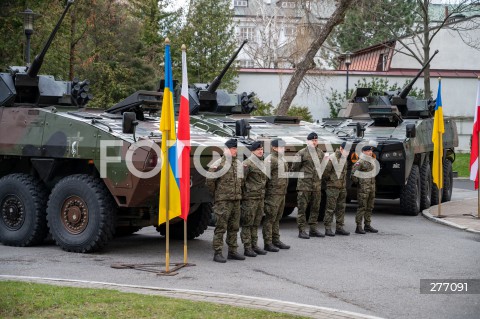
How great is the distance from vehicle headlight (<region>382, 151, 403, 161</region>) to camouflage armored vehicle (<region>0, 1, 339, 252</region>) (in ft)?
13.4

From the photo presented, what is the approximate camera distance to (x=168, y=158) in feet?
36.6

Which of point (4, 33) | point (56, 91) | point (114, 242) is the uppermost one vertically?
point (4, 33)

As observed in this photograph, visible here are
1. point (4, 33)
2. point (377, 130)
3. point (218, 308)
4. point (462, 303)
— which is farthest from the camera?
point (4, 33)

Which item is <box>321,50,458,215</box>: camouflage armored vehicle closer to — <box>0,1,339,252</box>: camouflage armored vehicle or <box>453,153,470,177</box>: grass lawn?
<box>0,1,339,252</box>: camouflage armored vehicle

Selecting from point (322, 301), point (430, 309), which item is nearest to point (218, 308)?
point (322, 301)

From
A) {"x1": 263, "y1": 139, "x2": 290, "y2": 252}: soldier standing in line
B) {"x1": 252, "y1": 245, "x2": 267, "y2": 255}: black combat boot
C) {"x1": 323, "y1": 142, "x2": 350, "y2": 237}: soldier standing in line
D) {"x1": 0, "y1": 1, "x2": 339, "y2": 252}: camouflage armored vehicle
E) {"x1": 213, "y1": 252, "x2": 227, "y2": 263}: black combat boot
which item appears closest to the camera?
{"x1": 213, "y1": 252, "x2": 227, "y2": 263}: black combat boot

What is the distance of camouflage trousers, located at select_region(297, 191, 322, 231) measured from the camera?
14375mm

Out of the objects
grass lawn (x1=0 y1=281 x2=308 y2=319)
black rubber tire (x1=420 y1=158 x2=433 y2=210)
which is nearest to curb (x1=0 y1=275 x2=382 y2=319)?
grass lawn (x1=0 y1=281 x2=308 y2=319)

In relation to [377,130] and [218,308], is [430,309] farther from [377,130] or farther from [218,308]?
[377,130]

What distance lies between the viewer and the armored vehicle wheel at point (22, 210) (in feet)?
41.8

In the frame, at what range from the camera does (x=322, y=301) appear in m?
9.16

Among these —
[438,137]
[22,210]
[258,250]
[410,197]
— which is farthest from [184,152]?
[410,197]

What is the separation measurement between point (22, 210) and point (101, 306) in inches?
197

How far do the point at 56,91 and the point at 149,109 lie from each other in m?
1.54
